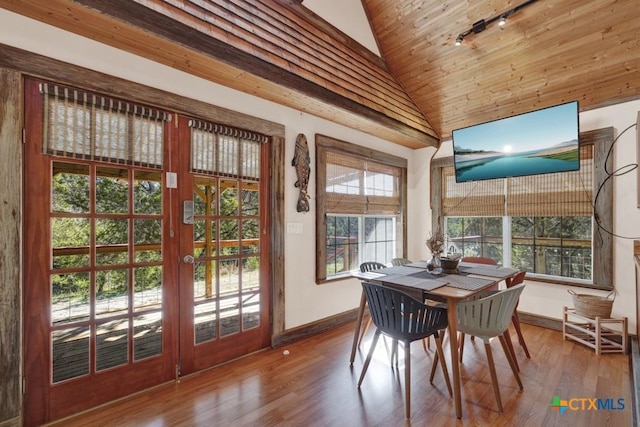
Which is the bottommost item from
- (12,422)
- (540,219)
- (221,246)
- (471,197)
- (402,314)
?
(12,422)

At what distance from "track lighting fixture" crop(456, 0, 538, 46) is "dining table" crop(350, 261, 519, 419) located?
7.63 ft

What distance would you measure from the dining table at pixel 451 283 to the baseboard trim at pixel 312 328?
770 mm

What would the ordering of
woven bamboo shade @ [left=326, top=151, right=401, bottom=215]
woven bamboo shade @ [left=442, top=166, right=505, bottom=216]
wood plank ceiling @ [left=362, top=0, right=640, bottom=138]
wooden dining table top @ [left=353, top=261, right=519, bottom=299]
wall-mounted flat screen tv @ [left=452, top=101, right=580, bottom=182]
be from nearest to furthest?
wooden dining table top @ [left=353, top=261, right=519, bottom=299], wood plank ceiling @ [left=362, top=0, right=640, bottom=138], wall-mounted flat screen tv @ [left=452, top=101, right=580, bottom=182], woven bamboo shade @ [left=326, top=151, right=401, bottom=215], woven bamboo shade @ [left=442, top=166, right=505, bottom=216]

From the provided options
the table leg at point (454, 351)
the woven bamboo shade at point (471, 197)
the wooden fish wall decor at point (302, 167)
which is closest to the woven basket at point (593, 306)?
the woven bamboo shade at point (471, 197)

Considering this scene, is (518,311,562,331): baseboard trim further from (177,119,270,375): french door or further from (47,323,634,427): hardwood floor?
(177,119,270,375): french door

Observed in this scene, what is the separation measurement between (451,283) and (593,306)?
1.90 metres

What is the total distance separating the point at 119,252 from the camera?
215cm

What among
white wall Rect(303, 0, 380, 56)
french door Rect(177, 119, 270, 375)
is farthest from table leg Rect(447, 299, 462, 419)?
white wall Rect(303, 0, 380, 56)

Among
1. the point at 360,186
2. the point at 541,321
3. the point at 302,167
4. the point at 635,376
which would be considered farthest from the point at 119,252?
the point at 541,321

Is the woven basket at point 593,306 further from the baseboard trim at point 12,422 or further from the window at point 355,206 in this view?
the baseboard trim at point 12,422

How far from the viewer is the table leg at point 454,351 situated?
1911mm

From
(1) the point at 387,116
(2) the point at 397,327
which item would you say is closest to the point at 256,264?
(2) the point at 397,327

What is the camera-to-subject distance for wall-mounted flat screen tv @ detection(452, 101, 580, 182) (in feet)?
10.3

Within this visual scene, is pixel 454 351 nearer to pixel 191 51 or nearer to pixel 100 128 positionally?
pixel 191 51
